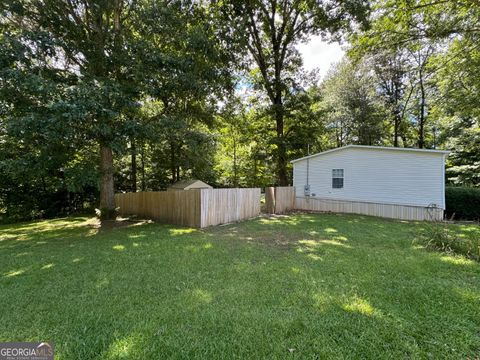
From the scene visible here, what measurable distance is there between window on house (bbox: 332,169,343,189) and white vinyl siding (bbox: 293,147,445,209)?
16 centimetres

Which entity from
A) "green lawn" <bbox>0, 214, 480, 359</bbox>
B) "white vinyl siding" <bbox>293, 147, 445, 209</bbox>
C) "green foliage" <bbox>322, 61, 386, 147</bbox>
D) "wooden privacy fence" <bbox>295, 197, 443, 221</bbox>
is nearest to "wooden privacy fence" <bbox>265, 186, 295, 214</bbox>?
→ "wooden privacy fence" <bbox>295, 197, 443, 221</bbox>

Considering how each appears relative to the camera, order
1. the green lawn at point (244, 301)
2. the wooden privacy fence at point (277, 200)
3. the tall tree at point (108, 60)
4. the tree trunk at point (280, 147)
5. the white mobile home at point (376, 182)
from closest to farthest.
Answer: the green lawn at point (244, 301)
the tall tree at point (108, 60)
the white mobile home at point (376, 182)
the wooden privacy fence at point (277, 200)
the tree trunk at point (280, 147)

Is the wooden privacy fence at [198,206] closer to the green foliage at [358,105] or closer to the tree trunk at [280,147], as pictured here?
the tree trunk at [280,147]

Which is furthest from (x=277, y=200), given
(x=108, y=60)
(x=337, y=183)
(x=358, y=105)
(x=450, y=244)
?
(x=358, y=105)

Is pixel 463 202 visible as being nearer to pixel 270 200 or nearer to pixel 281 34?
pixel 270 200

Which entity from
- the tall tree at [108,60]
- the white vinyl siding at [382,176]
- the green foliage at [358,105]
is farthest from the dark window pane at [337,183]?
the green foliage at [358,105]

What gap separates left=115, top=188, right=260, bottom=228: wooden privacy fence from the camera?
808 cm

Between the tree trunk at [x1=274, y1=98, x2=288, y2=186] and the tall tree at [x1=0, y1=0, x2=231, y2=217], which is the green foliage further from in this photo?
the tall tree at [x1=0, y1=0, x2=231, y2=217]

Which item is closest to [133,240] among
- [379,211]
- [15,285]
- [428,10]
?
[15,285]

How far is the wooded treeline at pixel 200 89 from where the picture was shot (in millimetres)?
6551

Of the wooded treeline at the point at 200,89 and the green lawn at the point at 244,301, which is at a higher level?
the wooded treeline at the point at 200,89

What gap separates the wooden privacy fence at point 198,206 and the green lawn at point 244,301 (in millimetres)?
2549

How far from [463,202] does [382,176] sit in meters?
3.91

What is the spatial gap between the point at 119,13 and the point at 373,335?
1173cm
